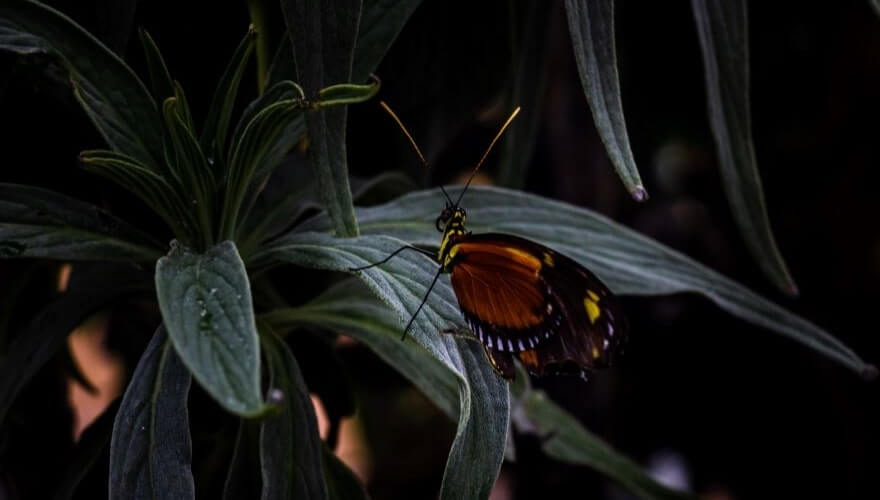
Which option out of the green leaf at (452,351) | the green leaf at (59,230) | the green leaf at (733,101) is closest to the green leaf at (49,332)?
the green leaf at (59,230)

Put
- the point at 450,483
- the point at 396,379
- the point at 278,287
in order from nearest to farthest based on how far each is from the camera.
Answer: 1. the point at 450,483
2. the point at 278,287
3. the point at 396,379

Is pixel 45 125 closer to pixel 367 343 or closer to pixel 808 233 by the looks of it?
pixel 367 343

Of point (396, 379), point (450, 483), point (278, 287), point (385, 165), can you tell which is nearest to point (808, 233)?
point (396, 379)

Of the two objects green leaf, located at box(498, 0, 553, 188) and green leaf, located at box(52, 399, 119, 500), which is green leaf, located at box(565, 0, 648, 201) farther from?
green leaf, located at box(52, 399, 119, 500)

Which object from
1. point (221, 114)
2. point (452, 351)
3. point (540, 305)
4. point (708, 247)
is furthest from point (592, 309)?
point (708, 247)

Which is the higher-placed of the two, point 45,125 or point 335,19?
point 335,19

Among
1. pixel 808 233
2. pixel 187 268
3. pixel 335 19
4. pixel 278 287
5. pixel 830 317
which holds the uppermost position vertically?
pixel 335 19

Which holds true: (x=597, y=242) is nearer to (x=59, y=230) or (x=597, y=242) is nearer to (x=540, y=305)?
(x=540, y=305)
